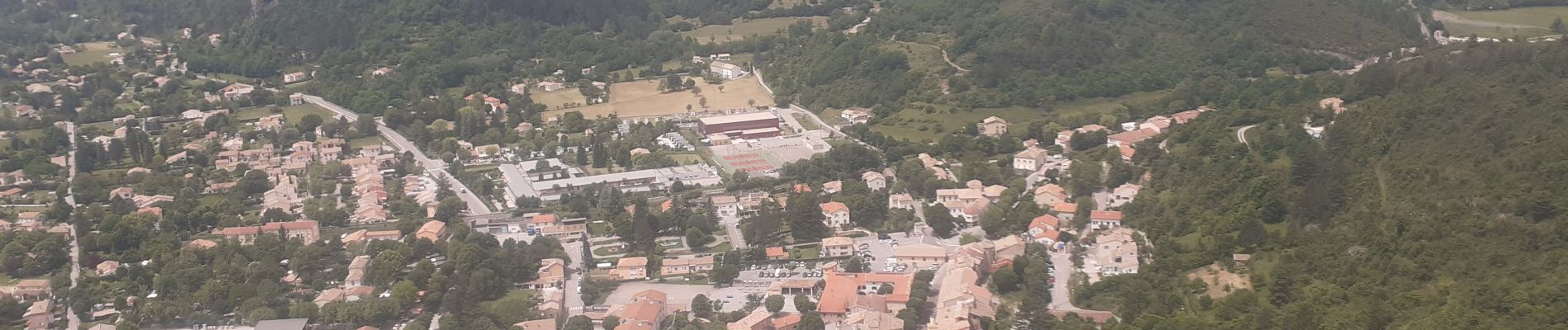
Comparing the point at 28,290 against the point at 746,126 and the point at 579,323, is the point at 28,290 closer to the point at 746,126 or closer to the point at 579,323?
the point at 579,323

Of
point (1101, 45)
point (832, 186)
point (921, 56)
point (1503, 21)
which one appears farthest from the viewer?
point (1503, 21)

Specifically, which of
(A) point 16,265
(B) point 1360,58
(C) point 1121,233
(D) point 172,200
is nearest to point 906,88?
(B) point 1360,58

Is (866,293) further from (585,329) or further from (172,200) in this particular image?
(172,200)

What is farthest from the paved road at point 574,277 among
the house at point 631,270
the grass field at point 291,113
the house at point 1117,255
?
the grass field at point 291,113

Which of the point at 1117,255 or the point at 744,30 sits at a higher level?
the point at 1117,255

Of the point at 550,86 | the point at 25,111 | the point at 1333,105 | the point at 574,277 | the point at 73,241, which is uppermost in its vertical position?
the point at 25,111

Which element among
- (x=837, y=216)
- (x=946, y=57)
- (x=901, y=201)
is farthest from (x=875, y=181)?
(x=946, y=57)
